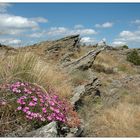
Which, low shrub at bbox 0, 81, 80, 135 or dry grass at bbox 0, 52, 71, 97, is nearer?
low shrub at bbox 0, 81, 80, 135

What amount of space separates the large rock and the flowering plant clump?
222mm

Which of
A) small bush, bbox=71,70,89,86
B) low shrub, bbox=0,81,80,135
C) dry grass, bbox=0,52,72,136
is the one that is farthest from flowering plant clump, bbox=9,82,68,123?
small bush, bbox=71,70,89,86

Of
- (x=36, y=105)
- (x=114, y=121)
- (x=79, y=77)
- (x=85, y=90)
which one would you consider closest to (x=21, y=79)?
(x=36, y=105)

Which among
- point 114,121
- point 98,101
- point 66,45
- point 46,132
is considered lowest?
point 114,121

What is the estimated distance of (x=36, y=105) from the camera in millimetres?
5727

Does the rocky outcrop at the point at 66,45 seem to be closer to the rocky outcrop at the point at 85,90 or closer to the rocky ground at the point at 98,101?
the rocky ground at the point at 98,101

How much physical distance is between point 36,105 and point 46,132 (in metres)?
0.73

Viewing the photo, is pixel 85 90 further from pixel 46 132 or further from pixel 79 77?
pixel 46 132

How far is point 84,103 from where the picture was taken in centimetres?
826

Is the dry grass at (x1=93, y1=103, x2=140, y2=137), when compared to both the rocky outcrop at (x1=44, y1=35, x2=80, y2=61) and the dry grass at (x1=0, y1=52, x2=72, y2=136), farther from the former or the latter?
the rocky outcrop at (x1=44, y1=35, x2=80, y2=61)

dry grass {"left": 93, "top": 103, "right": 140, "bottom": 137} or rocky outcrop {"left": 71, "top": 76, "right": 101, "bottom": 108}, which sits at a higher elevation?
rocky outcrop {"left": 71, "top": 76, "right": 101, "bottom": 108}

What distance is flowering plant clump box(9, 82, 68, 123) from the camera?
5500 mm

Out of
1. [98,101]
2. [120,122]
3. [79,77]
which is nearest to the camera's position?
[120,122]

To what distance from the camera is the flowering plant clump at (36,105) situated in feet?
18.0
